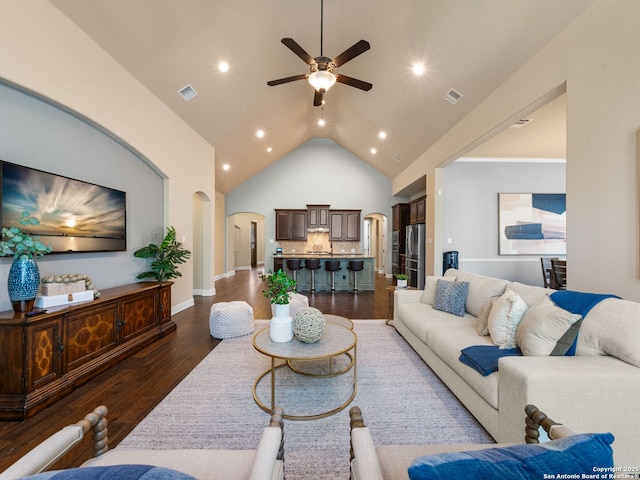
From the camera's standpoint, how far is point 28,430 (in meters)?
1.87

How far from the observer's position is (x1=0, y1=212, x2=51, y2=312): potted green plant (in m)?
2.07

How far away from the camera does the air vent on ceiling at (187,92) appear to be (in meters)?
4.13

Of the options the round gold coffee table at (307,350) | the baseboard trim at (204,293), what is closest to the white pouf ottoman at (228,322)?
the round gold coffee table at (307,350)

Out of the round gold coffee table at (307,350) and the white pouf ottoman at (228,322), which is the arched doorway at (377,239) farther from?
the round gold coffee table at (307,350)

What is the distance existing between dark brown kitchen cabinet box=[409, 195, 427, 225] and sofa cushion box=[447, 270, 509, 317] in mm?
3472

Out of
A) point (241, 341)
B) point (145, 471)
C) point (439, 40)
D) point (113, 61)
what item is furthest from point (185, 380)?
point (439, 40)

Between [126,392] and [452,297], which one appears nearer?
[126,392]

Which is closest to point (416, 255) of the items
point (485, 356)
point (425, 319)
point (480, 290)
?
point (480, 290)

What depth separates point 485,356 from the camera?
6.16 feet

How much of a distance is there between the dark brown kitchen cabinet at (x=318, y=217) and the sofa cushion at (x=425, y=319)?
5.75 m

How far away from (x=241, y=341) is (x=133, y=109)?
3337 millimetres

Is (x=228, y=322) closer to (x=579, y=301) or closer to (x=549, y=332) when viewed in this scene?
(x=549, y=332)

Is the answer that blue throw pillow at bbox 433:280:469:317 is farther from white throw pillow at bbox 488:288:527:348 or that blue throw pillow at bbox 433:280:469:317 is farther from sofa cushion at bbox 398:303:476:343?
white throw pillow at bbox 488:288:527:348

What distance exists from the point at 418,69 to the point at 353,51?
4.81ft
